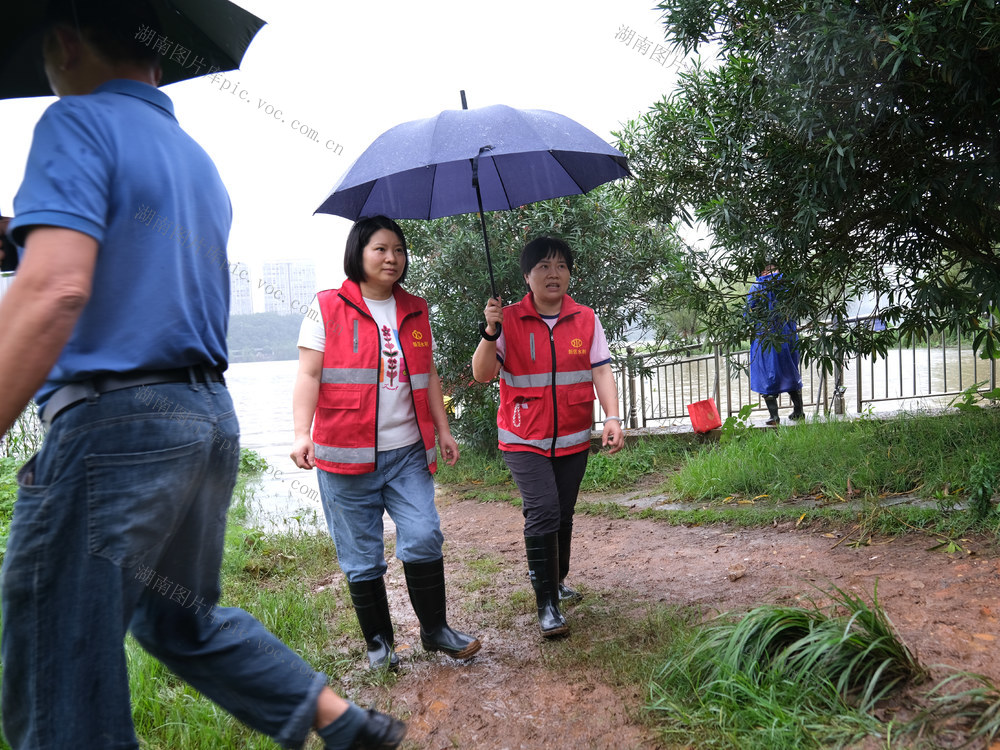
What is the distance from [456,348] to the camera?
26.1 feet

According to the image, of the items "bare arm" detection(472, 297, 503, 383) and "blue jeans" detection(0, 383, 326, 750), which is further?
"bare arm" detection(472, 297, 503, 383)

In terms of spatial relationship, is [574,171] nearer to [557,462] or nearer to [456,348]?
[557,462]

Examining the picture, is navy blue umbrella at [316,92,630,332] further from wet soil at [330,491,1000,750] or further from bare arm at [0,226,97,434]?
bare arm at [0,226,97,434]

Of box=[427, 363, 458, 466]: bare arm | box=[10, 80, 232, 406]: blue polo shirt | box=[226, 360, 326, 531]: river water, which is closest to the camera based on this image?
box=[10, 80, 232, 406]: blue polo shirt

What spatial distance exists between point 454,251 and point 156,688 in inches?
207

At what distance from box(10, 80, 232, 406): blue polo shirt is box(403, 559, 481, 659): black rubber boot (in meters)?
1.73

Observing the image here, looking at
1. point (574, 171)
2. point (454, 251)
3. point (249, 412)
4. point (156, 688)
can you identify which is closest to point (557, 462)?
point (574, 171)

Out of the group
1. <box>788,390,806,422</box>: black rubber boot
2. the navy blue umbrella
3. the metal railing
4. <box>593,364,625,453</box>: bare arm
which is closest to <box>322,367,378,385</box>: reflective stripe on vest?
the navy blue umbrella

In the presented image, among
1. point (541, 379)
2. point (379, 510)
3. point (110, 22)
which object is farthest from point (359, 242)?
point (110, 22)

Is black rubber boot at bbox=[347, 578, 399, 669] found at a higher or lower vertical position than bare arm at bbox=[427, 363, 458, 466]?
lower

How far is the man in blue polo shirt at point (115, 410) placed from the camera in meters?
1.55

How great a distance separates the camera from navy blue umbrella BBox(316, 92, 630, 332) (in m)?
3.27

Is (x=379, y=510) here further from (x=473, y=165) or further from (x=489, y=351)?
(x=473, y=165)

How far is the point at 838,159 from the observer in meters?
3.74
